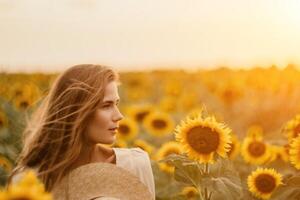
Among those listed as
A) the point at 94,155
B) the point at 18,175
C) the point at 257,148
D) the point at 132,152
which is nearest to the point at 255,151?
the point at 257,148

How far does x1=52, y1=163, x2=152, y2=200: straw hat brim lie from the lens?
94.3 inches

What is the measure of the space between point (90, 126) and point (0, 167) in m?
1.56

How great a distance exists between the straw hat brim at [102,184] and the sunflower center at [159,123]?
350cm

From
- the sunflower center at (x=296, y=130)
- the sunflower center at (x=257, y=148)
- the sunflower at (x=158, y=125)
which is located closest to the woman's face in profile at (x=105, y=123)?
the sunflower center at (x=296, y=130)

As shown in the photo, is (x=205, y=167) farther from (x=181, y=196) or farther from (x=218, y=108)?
(x=218, y=108)

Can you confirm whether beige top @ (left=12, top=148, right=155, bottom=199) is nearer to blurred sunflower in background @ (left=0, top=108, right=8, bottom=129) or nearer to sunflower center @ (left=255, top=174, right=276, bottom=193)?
sunflower center @ (left=255, top=174, right=276, bottom=193)

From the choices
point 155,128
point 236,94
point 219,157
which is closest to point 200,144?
point 219,157

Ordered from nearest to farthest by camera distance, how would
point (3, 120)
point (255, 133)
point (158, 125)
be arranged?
point (255, 133)
point (3, 120)
point (158, 125)

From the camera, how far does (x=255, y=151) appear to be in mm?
4266

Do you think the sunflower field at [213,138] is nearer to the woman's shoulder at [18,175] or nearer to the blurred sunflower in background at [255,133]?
the blurred sunflower in background at [255,133]

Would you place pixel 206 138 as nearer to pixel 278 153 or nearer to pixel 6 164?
pixel 278 153

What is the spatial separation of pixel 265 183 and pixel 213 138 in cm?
46

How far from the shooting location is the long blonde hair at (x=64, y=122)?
273 centimetres

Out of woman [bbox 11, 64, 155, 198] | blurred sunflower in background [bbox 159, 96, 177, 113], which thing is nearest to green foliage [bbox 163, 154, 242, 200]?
woman [bbox 11, 64, 155, 198]
